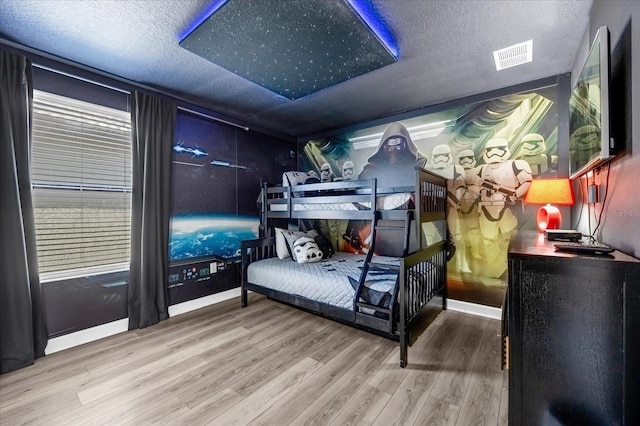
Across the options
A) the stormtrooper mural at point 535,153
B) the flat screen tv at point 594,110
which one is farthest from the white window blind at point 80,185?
the stormtrooper mural at point 535,153

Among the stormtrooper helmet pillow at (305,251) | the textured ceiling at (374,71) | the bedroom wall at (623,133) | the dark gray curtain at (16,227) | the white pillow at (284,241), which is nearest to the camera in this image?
the bedroom wall at (623,133)

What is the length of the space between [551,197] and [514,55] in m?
1.21

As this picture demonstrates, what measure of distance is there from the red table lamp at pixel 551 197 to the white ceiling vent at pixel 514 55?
3.45 feet

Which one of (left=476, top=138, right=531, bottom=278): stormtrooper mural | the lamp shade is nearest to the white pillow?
(left=476, top=138, right=531, bottom=278): stormtrooper mural

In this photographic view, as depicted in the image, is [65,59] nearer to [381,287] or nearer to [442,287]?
[381,287]

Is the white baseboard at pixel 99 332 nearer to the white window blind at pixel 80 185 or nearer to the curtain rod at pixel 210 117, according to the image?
the white window blind at pixel 80 185

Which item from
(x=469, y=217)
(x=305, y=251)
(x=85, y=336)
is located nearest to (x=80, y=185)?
(x=85, y=336)

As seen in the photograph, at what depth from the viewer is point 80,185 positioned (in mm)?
2309

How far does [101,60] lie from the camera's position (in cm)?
222

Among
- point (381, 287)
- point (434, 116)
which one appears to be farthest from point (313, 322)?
point (434, 116)

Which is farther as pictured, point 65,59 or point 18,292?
point 65,59

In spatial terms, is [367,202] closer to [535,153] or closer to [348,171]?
[348,171]

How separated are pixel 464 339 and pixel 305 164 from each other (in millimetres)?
3210

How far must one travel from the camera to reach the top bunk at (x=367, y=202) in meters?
2.45
